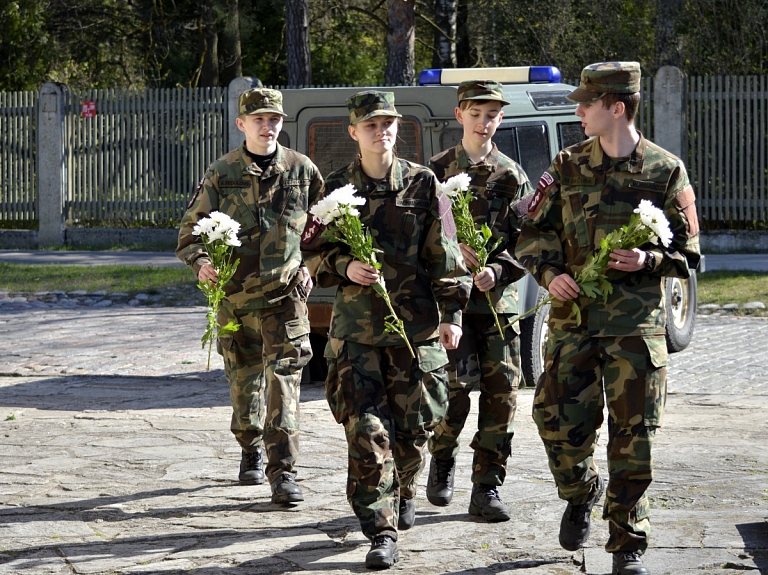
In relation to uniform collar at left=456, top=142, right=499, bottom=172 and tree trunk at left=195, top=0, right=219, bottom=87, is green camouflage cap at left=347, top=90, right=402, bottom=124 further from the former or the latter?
tree trunk at left=195, top=0, right=219, bottom=87

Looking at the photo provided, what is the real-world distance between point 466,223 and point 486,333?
0.59 m

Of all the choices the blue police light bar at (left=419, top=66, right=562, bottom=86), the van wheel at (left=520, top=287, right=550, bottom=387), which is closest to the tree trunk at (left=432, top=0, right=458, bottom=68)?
the blue police light bar at (left=419, top=66, right=562, bottom=86)

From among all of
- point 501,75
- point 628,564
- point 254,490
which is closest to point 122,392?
point 254,490

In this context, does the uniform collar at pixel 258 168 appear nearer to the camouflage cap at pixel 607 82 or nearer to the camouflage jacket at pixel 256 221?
the camouflage jacket at pixel 256 221

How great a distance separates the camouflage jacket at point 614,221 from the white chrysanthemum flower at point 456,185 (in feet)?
2.20

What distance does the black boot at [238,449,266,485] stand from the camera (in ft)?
20.8

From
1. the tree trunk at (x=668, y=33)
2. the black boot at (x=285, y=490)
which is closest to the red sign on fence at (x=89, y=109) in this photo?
the tree trunk at (x=668, y=33)

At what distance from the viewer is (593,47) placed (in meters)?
24.0

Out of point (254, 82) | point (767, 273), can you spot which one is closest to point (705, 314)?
point (767, 273)

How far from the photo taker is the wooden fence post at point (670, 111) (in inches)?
696

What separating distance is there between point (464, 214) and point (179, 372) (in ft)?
15.6

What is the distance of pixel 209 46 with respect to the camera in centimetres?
2516

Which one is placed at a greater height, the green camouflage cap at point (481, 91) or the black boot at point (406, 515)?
the green camouflage cap at point (481, 91)

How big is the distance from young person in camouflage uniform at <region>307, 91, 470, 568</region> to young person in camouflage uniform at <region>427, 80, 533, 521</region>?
526 mm
